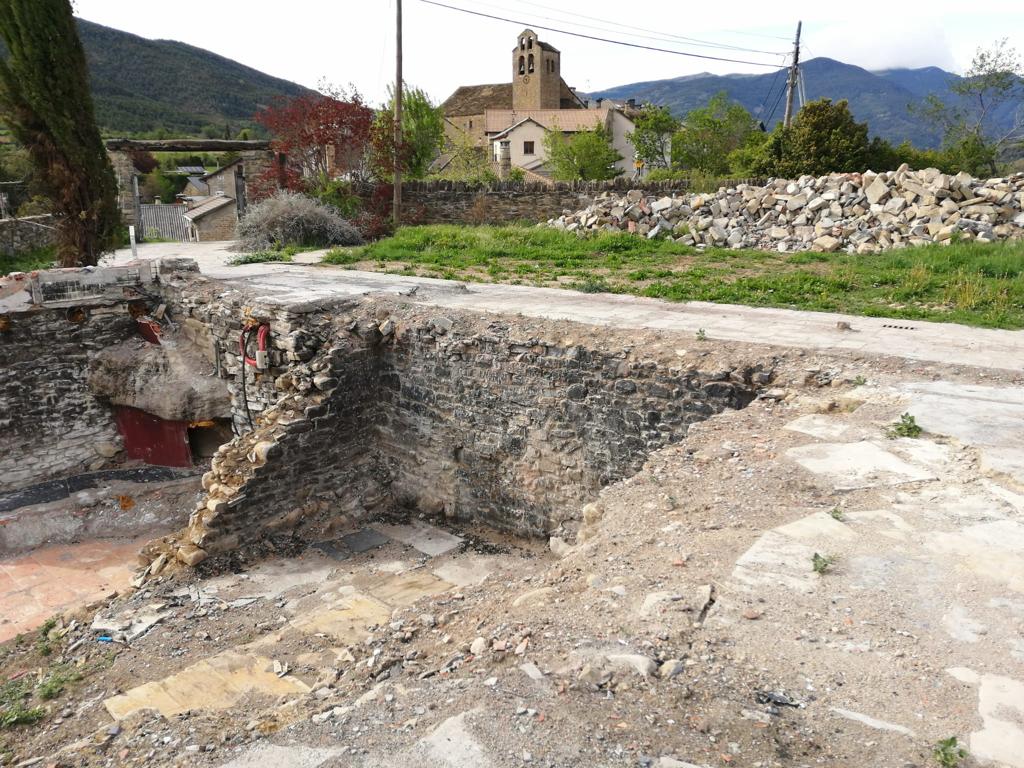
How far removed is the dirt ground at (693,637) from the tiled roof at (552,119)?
133 feet

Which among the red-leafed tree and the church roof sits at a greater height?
the church roof

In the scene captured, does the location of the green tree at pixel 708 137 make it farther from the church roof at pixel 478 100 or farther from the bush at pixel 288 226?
the church roof at pixel 478 100

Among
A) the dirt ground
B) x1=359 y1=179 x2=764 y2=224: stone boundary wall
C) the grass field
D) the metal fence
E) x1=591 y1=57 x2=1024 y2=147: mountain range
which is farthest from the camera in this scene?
x1=591 y1=57 x2=1024 y2=147: mountain range

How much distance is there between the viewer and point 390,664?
3533mm

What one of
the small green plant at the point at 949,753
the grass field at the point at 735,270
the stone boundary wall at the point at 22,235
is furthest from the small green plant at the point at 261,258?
the small green plant at the point at 949,753

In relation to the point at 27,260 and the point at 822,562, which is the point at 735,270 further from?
the point at 27,260

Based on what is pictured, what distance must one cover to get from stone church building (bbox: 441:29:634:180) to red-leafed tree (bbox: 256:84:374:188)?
83.3ft

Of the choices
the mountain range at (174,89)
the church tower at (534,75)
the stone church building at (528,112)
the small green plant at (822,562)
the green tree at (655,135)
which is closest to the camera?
the small green plant at (822,562)

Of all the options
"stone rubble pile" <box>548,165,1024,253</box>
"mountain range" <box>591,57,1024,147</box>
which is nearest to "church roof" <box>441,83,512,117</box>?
"stone rubble pile" <box>548,165,1024,253</box>

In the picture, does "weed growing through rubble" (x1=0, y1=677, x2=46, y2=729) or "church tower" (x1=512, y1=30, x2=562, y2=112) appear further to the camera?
"church tower" (x1=512, y1=30, x2=562, y2=112)

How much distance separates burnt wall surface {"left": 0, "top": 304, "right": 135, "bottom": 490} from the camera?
899 centimetres

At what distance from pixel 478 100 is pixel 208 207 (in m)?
42.4

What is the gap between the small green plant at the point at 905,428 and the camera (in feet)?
14.7

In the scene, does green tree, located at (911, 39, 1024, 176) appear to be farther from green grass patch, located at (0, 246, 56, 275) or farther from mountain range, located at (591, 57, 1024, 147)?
mountain range, located at (591, 57, 1024, 147)
